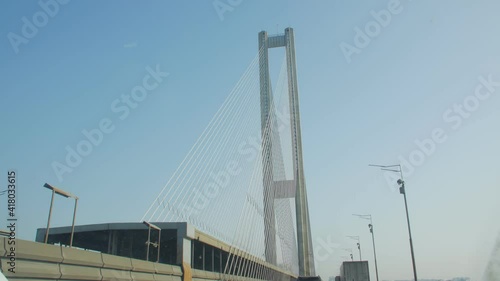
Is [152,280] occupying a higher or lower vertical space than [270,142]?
lower

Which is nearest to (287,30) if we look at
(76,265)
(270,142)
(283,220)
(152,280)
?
(270,142)

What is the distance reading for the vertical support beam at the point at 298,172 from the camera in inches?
1533

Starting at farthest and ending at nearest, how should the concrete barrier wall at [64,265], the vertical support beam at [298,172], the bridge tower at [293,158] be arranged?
the vertical support beam at [298,172] < the bridge tower at [293,158] < the concrete barrier wall at [64,265]

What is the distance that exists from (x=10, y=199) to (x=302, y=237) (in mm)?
32718

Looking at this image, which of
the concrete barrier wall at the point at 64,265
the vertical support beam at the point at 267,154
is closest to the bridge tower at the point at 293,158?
the vertical support beam at the point at 267,154

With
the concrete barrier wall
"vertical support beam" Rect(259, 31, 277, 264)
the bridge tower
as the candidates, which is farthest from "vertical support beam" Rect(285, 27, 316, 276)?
the concrete barrier wall

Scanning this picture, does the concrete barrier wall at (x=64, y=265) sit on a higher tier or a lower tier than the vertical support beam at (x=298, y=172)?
lower

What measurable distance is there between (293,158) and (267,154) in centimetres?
665

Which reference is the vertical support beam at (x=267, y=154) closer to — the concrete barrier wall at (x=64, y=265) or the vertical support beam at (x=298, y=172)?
the vertical support beam at (x=298, y=172)

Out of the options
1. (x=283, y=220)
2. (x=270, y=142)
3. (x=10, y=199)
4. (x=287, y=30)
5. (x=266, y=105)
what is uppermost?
(x=287, y=30)

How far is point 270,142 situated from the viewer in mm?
35312

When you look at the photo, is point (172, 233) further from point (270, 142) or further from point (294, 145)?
point (294, 145)

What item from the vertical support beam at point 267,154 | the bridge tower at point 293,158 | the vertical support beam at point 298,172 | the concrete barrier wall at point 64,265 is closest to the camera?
the concrete barrier wall at point 64,265

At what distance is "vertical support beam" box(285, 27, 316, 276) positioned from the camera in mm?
38938
